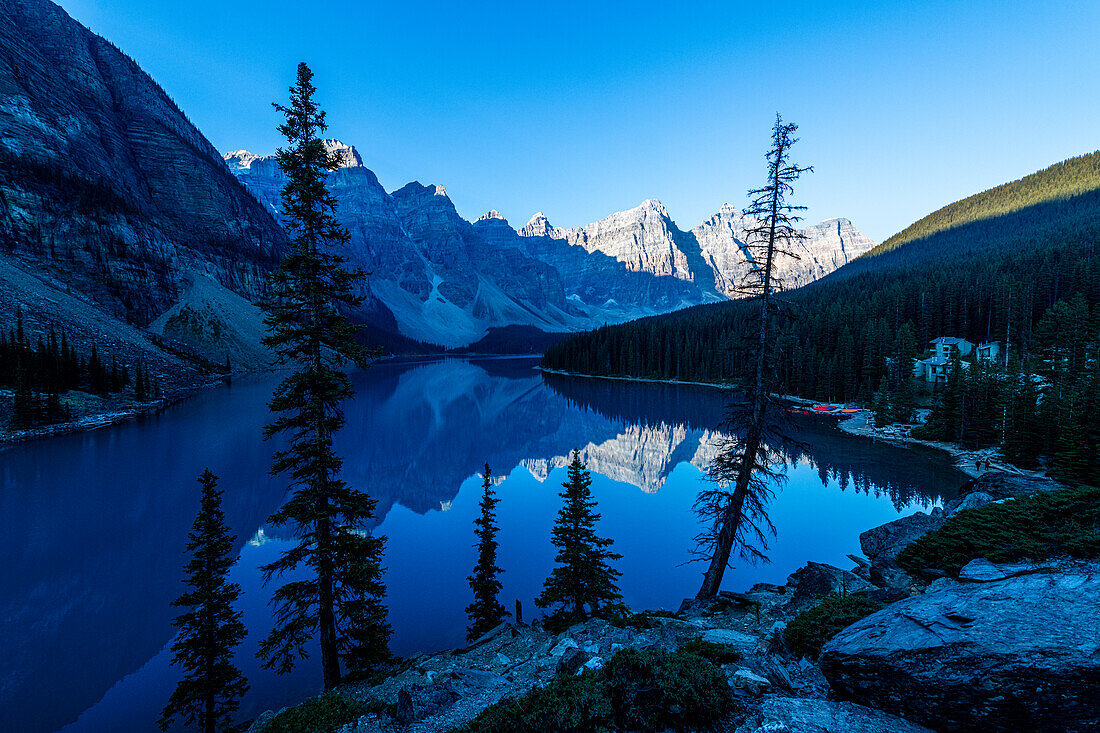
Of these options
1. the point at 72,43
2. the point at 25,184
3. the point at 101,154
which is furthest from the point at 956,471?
the point at 72,43

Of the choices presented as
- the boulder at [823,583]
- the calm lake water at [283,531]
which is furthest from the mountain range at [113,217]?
the boulder at [823,583]

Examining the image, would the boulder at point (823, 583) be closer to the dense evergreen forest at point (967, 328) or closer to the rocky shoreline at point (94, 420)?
the dense evergreen forest at point (967, 328)

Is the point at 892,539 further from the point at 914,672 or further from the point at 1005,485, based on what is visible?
the point at 914,672

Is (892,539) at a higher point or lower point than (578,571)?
lower

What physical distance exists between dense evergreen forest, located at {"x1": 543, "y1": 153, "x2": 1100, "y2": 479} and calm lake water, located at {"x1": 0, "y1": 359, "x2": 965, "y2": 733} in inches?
327

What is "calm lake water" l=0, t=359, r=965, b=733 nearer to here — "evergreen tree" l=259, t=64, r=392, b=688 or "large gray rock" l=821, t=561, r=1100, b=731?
"evergreen tree" l=259, t=64, r=392, b=688

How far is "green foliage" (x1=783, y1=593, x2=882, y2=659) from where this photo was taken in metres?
8.23

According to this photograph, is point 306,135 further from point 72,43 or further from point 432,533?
point 72,43

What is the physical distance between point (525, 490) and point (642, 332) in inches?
4436

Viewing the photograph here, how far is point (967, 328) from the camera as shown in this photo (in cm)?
8475

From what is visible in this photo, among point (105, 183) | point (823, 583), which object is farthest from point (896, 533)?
point (105, 183)

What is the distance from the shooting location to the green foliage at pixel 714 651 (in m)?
8.07

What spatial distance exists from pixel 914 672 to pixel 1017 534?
9.49 meters

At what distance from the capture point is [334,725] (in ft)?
30.4
